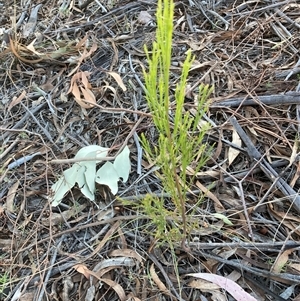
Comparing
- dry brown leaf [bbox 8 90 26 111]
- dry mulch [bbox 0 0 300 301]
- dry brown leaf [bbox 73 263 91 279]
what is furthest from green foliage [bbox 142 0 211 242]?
dry brown leaf [bbox 8 90 26 111]

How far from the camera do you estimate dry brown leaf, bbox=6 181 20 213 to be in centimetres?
133

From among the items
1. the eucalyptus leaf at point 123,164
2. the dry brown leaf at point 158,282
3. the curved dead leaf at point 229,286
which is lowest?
the dry brown leaf at point 158,282

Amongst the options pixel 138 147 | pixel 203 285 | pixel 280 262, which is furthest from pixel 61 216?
pixel 280 262

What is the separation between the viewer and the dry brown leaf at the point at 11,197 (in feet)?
4.38

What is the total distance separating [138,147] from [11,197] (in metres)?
0.39

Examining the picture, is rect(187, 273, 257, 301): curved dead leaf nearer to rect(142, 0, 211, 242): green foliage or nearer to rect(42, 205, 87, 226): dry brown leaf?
rect(142, 0, 211, 242): green foliage

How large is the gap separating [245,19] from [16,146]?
92 centimetres

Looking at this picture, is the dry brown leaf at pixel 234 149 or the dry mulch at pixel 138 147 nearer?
the dry mulch at pixel 138 147

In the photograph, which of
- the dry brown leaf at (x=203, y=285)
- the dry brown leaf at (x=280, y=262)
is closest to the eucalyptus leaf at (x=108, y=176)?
the dry brown leaf at (x=203, y=285)

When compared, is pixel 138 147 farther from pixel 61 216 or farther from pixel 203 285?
pixel 203 285

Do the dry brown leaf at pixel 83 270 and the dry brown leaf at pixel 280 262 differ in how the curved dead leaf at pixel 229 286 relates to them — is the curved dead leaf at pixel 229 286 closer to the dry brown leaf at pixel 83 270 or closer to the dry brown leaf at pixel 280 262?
the dry brown leaf at pixel 280 262

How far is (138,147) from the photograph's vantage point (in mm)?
1364

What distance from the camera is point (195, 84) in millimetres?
1484

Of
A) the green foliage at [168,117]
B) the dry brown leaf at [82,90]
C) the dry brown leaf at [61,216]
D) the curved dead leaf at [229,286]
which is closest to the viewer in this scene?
the green foliage at [168,117]
